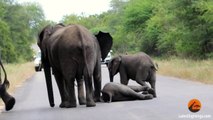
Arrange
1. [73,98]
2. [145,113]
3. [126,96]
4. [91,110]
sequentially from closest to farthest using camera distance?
[145,113]
[91,110]
[73,98]
[126,96]

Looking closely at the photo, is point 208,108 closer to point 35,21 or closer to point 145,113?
point 145,113

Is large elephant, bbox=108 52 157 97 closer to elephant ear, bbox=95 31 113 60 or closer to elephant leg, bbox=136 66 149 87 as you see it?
elephant leg, bbox=136 66 149 87

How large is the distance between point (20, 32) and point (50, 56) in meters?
78.1

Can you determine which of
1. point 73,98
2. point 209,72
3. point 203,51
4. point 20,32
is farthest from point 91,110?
point 20,32

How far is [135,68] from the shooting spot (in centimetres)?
2162

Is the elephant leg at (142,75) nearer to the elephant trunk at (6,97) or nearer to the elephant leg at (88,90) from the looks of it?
the elephant leg at (88,90)

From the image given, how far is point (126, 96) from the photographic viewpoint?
18.3m

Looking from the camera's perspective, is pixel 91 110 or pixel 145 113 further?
pixel 91 110

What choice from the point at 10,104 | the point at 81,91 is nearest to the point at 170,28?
the point at 81,91

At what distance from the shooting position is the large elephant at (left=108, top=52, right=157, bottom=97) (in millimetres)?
21172

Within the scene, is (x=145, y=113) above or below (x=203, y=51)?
above

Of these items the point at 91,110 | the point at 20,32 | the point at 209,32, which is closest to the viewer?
the point at 91,110

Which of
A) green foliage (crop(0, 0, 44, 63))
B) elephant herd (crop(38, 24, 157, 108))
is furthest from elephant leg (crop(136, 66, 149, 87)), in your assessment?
green foliage (crop(0, 0, 44, 63))
